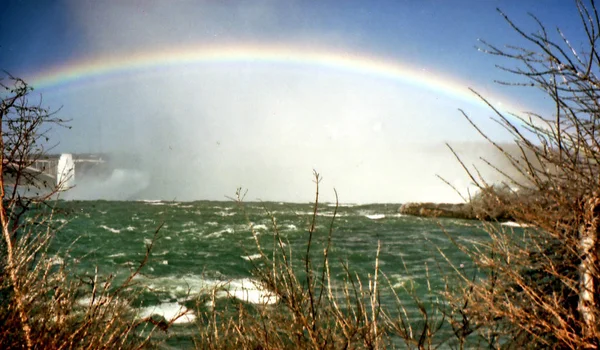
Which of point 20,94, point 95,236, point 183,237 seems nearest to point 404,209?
point 183,237

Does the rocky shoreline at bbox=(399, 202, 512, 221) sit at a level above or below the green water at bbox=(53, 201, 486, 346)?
above

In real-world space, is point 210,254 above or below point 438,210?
below

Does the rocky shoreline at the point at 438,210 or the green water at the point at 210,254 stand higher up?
the rocky shoreline at the point at 438,210

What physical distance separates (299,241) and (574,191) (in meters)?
42.5

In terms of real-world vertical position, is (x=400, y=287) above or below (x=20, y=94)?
below

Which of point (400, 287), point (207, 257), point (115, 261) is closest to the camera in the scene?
point (400, 287)

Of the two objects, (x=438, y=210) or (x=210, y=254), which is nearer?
(x=210, y=254)

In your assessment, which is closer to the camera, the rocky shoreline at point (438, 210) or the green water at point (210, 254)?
the green water at point (210, 254)

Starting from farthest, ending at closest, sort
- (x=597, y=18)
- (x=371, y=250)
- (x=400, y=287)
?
(x=371, y=250) → (x=400, y=287) → (x=597, y=18)

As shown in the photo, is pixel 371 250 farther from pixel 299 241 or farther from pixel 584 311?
pixel 584 311

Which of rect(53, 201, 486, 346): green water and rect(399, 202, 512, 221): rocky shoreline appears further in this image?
rect(399, 202, 512, 221): rocky shoreline

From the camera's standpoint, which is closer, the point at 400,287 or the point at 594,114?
the point at 594,114

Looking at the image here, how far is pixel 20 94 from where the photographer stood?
247 inches

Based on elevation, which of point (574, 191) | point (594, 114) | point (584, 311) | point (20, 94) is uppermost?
point (20, 94)
